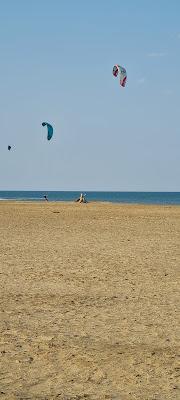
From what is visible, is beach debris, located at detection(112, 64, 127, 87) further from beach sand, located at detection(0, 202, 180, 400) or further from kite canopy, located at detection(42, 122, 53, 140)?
beach sand, located at detection(0, 202, 180, 400)

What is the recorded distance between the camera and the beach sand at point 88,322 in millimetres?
5938

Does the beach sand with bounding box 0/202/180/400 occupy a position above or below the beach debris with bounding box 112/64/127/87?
below

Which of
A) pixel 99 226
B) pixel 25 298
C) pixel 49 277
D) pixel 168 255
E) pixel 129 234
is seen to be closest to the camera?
pixel 25 298

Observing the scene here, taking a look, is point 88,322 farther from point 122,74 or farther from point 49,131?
point 49,131

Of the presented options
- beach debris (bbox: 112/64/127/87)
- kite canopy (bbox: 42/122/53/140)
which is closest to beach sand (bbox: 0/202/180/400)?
beach debris (bbox: 112/64/127/87)

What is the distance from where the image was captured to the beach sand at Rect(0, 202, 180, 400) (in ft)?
19.5

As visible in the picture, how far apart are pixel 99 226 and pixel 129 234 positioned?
13.1ft

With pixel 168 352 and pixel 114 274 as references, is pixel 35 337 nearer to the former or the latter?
pixel 168 352

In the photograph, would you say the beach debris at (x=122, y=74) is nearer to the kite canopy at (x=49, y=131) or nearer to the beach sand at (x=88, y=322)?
the kite canopy at (x=49, y=131)

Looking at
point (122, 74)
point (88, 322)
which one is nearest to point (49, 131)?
point (122, 74)

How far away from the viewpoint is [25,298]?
1009cm

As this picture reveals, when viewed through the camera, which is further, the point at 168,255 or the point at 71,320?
the point at 168,255

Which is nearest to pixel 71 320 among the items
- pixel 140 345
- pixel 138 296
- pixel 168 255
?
pixel 140 345

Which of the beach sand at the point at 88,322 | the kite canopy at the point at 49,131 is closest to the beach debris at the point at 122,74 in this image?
the kite canopy at the point at 49,131
